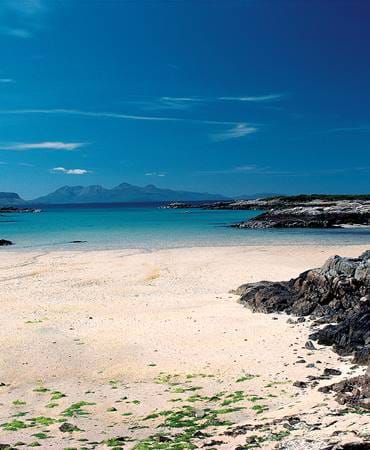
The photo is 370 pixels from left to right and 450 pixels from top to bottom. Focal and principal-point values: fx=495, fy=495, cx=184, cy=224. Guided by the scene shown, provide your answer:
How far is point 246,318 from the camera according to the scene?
16609 millimetres

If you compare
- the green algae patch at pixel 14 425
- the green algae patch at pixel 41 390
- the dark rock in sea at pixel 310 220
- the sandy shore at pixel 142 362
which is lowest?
the green algae patch at pixel 41 390

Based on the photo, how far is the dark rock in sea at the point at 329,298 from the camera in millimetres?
13227

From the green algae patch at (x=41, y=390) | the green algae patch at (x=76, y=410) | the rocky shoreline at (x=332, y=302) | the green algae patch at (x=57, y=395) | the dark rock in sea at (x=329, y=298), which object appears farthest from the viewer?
the dark rock in sea at (x=329, y=298)

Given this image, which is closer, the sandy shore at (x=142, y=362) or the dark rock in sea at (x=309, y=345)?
the sandy shore at (x=142, y=362)

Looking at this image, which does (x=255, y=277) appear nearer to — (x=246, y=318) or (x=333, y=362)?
(x=246, y=318)

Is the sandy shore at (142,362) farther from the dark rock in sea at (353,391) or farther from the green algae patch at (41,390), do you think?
the dark rock in sea at (353,391)

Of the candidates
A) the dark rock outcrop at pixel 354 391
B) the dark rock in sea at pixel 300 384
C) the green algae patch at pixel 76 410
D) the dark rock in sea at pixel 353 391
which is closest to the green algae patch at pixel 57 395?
the green algae patch at pixel 76 410

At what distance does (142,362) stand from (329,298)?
7.05 metres

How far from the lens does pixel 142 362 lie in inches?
508

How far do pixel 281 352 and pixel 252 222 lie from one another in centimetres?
5775

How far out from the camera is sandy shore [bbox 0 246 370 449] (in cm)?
898

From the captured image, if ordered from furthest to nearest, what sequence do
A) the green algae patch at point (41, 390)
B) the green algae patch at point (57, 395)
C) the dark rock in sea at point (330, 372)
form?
the green algae patch at point (41, 390)
the dark rock in sea at point (330, 372)
the green algae patch at point (57, 395)

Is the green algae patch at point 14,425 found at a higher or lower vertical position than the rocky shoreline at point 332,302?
lower

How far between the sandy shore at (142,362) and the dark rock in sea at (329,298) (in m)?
0.62
